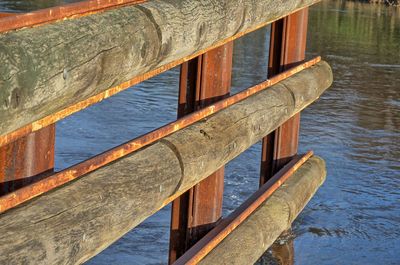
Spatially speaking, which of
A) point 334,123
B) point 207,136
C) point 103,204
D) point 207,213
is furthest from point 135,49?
point 334,123

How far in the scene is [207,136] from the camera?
399cm

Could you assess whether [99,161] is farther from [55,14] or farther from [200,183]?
[200,183]

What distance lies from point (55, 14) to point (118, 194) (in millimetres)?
620

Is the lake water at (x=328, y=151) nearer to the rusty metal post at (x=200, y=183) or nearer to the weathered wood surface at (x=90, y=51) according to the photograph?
the rusty metal post at (x=200, y=183)

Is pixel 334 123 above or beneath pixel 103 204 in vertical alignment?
beneath

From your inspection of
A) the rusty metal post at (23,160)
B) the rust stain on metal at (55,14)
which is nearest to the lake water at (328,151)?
the rusty metal post at (23,160)

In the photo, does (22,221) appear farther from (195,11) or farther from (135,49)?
(195,11)

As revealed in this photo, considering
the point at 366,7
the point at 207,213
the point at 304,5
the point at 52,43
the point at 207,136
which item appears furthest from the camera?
the point at 366,7

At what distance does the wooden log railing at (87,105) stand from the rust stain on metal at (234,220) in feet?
0.12

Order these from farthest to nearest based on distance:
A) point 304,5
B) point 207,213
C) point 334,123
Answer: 1. point 334,123
2. point 304,5
3. point 207,213

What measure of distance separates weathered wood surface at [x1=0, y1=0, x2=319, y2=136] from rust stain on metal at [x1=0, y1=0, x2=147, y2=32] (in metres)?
0.02

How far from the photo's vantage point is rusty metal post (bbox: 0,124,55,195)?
288 cm

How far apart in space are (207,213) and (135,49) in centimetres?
183

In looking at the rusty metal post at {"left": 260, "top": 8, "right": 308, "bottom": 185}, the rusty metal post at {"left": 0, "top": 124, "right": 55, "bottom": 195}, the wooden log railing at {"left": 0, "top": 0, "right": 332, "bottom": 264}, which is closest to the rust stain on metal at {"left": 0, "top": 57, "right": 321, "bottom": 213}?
the wooden log railing at {"left": 0, "top": 0, "right": 332, "bottom": 264}
